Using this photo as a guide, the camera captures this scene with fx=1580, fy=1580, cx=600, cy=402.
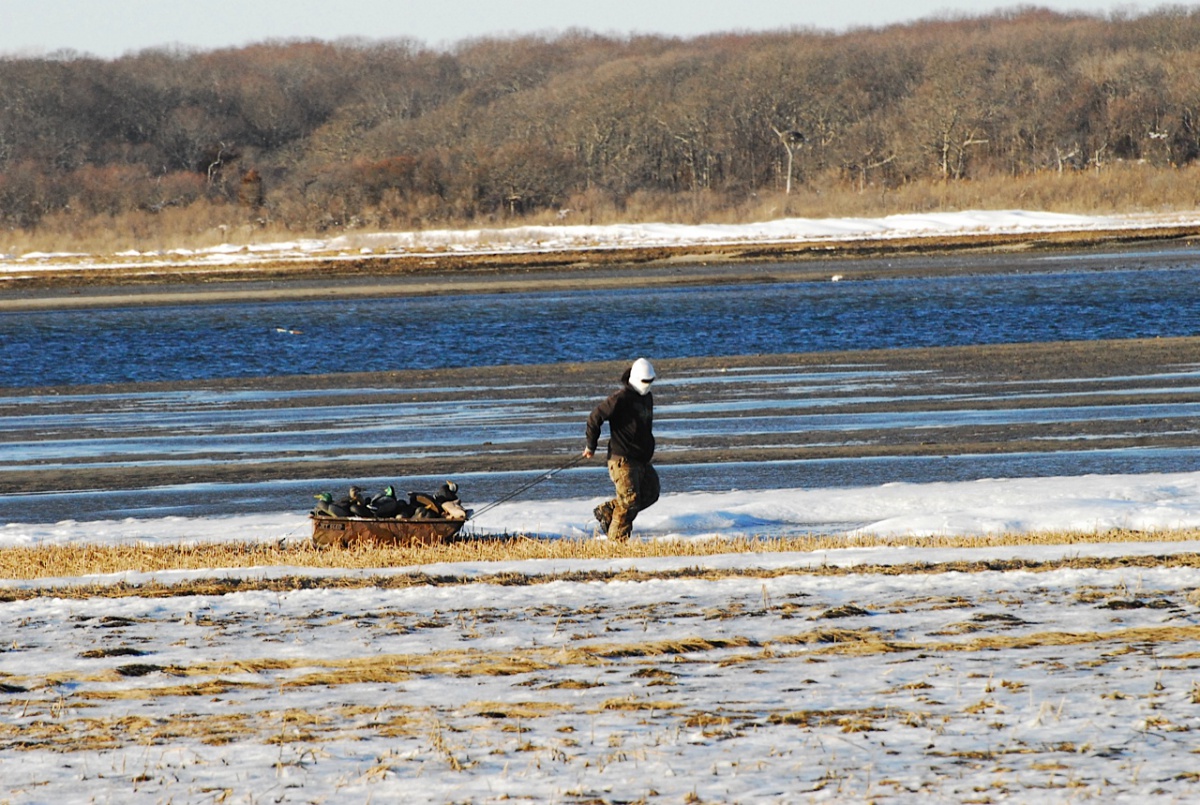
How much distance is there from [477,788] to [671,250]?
55761mm

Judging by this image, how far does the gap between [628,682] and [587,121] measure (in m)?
99.3

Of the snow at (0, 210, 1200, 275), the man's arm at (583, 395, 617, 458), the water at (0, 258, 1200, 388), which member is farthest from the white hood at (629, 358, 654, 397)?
the snow at (0, 210, 1200, 275)

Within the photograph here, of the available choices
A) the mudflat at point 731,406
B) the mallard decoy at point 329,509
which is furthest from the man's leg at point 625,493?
the mudflat at point 731,406

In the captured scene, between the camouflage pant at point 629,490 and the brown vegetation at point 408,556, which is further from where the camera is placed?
the camouflage pant at point 629,490

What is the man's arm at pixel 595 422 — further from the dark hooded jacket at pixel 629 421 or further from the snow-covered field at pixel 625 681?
the snow-covered field at pixel 625 681

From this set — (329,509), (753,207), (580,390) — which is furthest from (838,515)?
(753,207)

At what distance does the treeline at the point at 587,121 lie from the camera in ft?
292

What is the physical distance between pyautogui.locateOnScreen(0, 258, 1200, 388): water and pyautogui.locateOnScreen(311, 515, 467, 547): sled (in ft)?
59.6

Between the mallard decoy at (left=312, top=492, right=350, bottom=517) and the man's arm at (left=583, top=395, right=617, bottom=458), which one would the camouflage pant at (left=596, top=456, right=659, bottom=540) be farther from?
the mallard decoy at (left=312, top=492, right=350, bottom=517)

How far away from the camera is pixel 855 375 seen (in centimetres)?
2625

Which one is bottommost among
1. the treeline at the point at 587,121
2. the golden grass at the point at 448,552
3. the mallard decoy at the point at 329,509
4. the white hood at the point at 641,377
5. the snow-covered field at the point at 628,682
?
the golden grass at the point at 448,552

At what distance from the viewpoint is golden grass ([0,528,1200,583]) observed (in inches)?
448

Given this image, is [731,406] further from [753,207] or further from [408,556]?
[753,207]

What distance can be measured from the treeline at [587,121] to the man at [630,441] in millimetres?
66053
